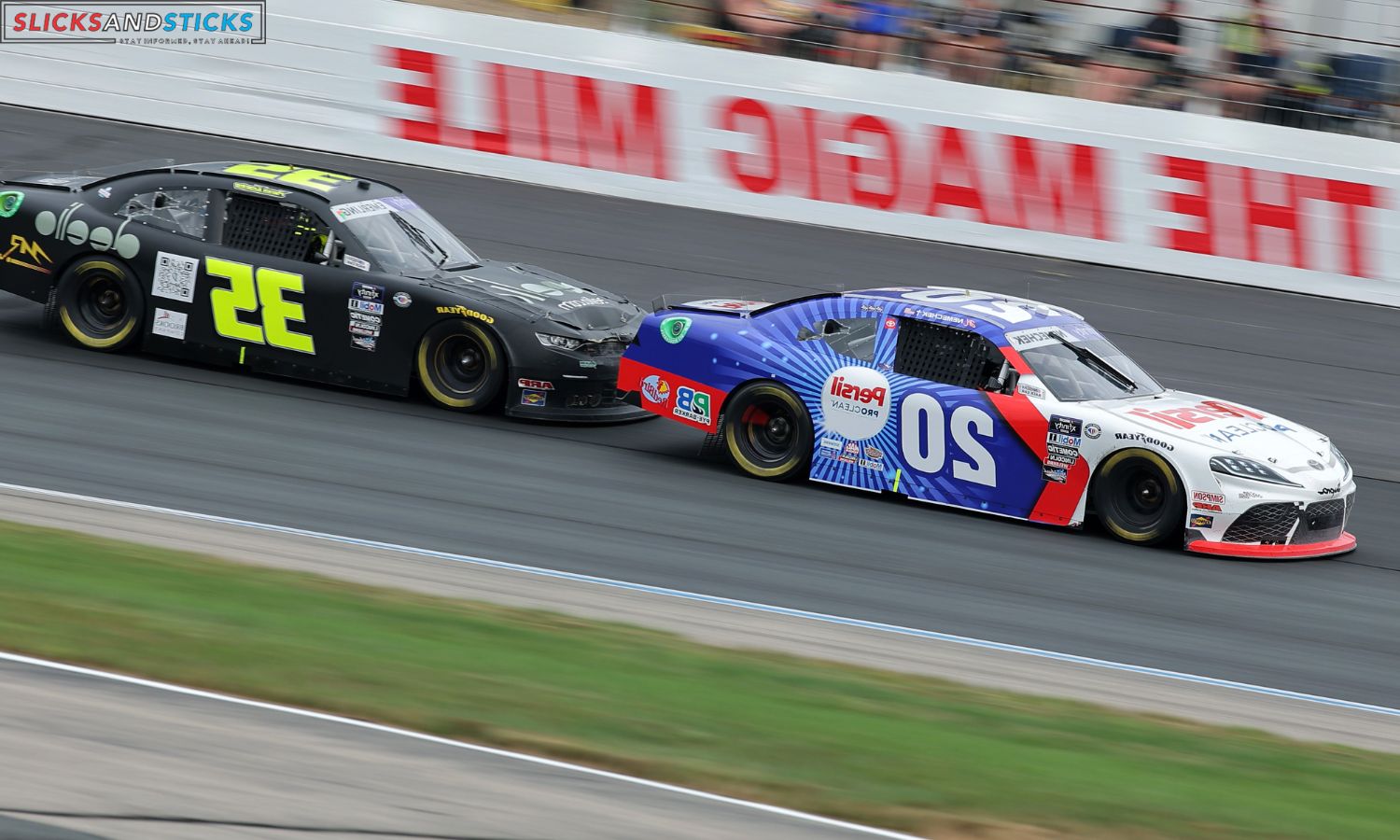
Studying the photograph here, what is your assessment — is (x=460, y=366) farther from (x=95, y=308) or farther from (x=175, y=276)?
(x=95, y=308)

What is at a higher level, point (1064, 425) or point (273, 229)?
point (273, 229)

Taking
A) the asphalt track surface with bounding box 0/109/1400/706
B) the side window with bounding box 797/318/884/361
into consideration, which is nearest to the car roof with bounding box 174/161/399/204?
the asphalt track surface with bounding box 0/109/1400/706

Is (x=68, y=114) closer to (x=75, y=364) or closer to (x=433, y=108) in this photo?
(x=433, y=108)

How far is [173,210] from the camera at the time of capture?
12.1m

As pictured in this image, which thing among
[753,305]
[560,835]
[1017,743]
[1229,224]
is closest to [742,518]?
[753,305]

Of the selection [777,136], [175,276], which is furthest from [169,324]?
[777,136]

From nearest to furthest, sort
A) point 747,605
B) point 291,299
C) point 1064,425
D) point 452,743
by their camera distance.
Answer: point 452,743, point 747,605, point 1064,425, point 291,299

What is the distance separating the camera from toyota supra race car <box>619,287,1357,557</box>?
9.80 metres

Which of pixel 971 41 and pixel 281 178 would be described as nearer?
pixel 281 178

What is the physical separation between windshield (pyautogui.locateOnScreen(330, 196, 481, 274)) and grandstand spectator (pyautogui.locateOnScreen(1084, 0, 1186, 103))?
835cm

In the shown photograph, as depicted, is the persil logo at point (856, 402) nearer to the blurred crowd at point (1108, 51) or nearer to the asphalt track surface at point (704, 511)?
the asphalt track surface at point (704, 511)

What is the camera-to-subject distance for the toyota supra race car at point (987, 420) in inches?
386

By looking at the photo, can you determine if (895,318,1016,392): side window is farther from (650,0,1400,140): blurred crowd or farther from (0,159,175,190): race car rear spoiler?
(650,0,1400,140): blurred crowd

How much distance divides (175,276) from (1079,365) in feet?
21.0
